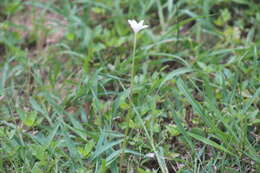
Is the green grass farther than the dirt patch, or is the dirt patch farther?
the dirt patch

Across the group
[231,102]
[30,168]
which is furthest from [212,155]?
[30,168]

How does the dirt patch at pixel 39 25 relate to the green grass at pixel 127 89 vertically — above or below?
above

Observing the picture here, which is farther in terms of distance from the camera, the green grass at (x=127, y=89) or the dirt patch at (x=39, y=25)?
the dirt patch at (x=39, y=25)

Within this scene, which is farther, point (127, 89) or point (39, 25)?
point (39, 25)

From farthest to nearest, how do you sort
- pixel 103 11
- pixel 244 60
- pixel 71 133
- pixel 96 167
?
pixel 103 11 < pixel 244 60 < pixel 71 133 < pixel 96 167

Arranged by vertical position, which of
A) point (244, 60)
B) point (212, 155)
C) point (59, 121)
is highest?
point (244, 60)

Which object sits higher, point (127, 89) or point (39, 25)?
point (39, 25)

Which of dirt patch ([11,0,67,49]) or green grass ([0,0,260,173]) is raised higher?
dirt patch ([11,0,67,49])

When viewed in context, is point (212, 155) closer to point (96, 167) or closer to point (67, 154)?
point (96, 167)
